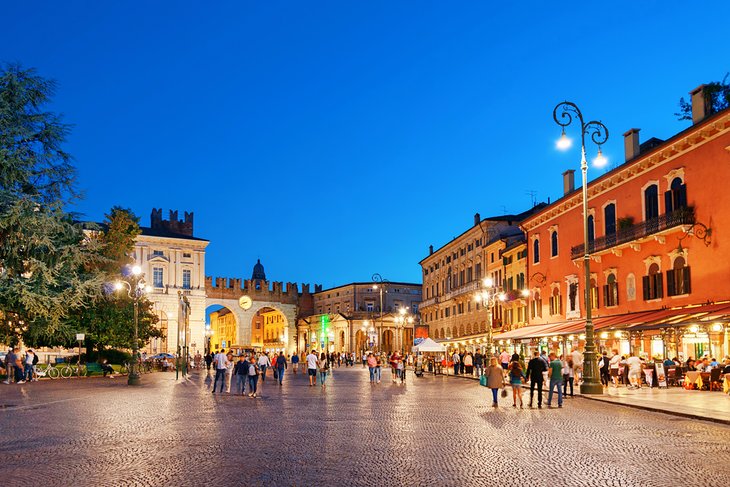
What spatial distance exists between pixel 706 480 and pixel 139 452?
24.6 ft

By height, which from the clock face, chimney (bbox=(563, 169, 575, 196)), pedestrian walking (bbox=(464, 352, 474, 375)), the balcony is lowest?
pedestrian walking (bbox=(464, 352, 474, 375))

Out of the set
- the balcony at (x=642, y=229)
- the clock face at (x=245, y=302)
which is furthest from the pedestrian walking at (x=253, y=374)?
the clock face at (x=245, y=302)

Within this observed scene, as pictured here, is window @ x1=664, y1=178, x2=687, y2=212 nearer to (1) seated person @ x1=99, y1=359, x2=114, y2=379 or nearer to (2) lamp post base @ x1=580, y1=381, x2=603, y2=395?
(2) lamp post base @ x1=580, y1=381, x2=603, y2=395

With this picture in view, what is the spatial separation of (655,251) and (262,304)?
229ft

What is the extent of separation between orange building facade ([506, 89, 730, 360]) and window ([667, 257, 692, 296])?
39mm

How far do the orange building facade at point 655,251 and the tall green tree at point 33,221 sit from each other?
21.6m

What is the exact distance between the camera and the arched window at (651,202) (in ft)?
107

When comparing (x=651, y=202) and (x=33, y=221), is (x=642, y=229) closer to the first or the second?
(x=651, y=202)

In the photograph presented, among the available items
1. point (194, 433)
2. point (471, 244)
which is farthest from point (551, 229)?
point (194, 433)

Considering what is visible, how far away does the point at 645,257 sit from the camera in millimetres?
33531

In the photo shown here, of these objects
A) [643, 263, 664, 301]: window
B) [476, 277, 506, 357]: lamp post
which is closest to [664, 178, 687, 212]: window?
[643, 263, 664, 301]: window

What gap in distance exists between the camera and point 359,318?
98750mm

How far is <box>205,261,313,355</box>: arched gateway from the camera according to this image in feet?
306

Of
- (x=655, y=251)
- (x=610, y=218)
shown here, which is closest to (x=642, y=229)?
(x=655, y=251)
